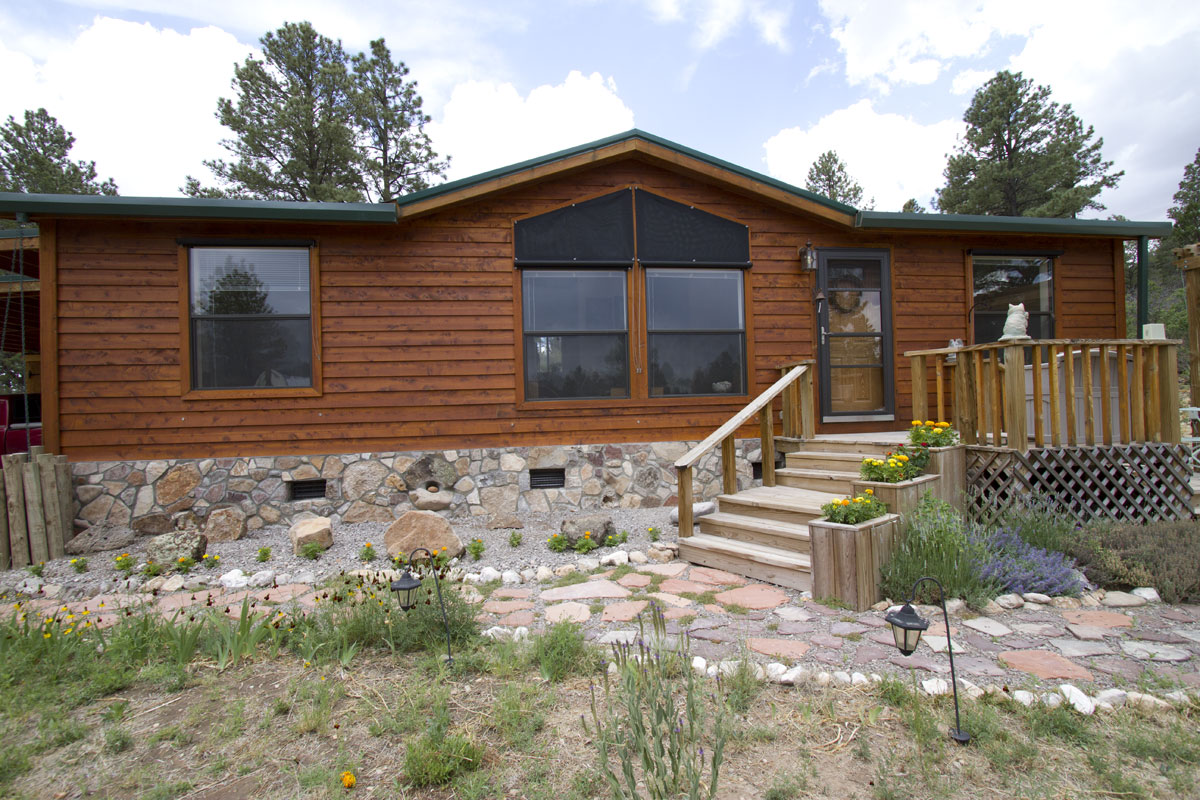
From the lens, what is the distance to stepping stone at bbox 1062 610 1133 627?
127 inches

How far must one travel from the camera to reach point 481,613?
138 inches

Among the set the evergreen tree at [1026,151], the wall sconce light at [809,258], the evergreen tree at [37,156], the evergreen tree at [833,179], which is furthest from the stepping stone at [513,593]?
the evergreen tree at [833,179]

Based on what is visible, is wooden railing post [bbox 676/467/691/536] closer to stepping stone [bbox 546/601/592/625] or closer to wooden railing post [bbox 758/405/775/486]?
wooden railing post [bbox 758/405/775/486]

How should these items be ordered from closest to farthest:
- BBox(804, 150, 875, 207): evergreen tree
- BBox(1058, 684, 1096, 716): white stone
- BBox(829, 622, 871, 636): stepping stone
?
BBox(1058, 684, 1096, 716): white stone, BBox(829, 622, 871, 636): stepping stone, BBox(804, 150, 875, 207): evergreen tree

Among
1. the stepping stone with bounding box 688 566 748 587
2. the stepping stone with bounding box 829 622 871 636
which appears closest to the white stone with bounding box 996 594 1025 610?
the stepping stone with bounding box 829 622 871 636

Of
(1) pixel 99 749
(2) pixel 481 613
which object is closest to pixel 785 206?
(2) pixel 481 613

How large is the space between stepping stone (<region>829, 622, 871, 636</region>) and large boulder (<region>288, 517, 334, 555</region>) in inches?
156

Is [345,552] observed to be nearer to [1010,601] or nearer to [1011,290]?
[1010,601]

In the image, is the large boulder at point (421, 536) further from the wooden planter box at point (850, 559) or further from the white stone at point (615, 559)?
the wooden planter box at point (850, 559)

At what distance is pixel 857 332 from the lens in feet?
21.7

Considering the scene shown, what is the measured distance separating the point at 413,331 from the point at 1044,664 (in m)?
5.37

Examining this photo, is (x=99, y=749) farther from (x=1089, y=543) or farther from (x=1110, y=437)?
(x=1110, y=437)

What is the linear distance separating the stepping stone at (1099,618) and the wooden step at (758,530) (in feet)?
4.78

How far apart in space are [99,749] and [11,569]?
12.8 ft
